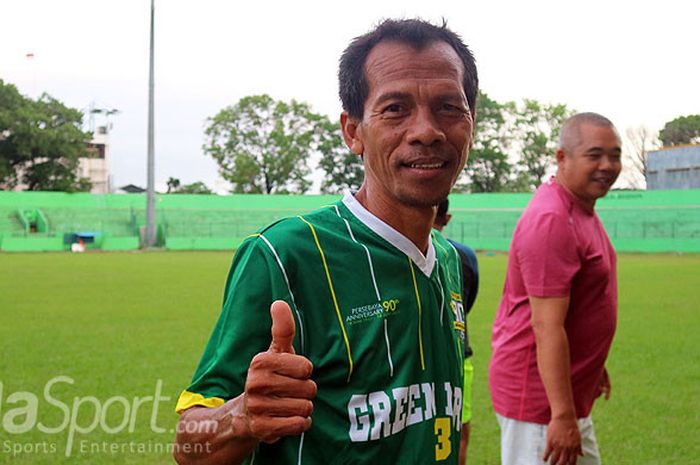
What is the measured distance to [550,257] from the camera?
10.0 ft

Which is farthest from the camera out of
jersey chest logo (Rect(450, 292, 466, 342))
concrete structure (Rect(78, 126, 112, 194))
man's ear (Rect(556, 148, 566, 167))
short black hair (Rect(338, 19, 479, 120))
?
concrete structure (Rect(78, 126, 112, 194))

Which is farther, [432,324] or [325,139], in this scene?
[325,139]

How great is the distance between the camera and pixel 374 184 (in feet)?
7.06

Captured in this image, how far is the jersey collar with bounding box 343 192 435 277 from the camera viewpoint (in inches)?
81.4

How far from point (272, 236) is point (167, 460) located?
421cm

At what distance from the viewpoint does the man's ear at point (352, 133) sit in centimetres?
221

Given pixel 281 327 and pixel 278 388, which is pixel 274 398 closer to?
pixel 278 388

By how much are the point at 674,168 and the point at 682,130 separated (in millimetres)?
9171

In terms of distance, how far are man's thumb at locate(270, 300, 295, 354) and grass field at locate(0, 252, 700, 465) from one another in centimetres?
435

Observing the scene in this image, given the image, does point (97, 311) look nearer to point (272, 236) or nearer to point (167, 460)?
point (167, 460)

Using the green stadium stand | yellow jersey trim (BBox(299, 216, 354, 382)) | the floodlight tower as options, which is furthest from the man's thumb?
the green stadium stand

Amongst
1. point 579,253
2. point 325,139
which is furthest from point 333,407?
point 325,139

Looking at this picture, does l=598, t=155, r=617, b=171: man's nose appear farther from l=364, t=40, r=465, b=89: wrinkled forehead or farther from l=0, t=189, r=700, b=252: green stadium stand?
l=0, t=189, r=700, b=252: green stadium stand

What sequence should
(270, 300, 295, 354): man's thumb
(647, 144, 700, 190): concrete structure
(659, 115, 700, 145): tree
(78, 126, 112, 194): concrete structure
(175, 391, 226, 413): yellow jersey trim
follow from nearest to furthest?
1. (270, 300, 295, 354): man's thumb
2. (175, 391, 226, 413): yellow jersey trim
3. (647, 144, 700, 190): concrete structure
4. (659, 115, 700, 145): tree
5. (78, 126, 112, 194): concrete structure
